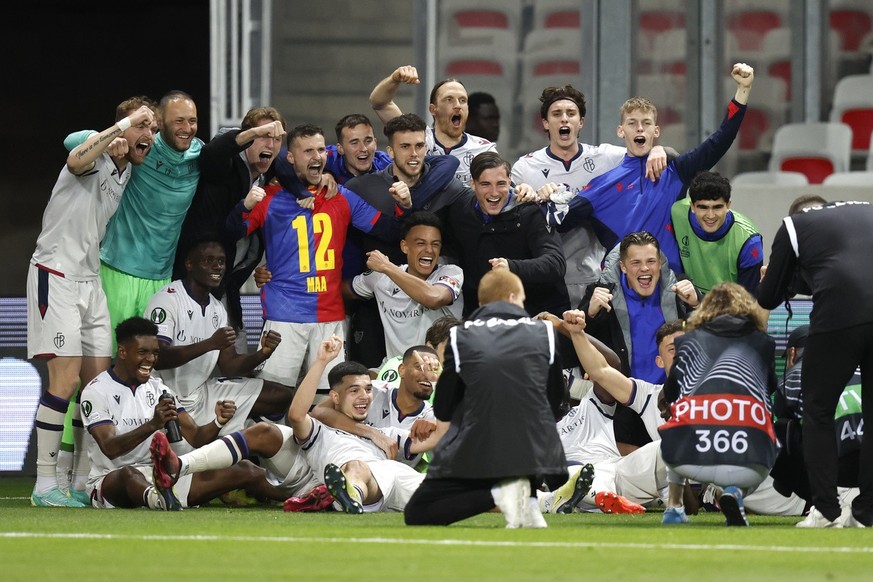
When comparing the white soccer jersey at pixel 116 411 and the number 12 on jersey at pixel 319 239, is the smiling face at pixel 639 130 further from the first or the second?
the white soccer jersey at pixel 116 411

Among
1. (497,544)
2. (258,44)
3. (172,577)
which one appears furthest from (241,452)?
(258,44)

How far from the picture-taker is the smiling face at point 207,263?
10.1 m

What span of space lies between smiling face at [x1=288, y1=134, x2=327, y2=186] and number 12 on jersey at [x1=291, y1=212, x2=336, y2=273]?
25 cm

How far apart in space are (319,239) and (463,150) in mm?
1177

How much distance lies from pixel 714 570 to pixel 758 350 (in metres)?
2.58

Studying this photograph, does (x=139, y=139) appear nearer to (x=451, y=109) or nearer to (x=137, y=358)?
(x=137, y=358)

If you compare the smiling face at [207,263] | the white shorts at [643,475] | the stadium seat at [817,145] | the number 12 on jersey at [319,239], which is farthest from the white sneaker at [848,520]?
the stadium seat at [817,145]

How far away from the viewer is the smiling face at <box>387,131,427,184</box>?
995 cm

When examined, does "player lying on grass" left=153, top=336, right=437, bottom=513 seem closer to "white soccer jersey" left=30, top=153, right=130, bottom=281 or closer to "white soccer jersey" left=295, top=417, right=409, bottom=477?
"white soccer jersey" left=295, top=417, right=409, bottom=477

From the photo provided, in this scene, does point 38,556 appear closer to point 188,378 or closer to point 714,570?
point 714,570

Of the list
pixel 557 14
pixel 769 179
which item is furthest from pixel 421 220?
pixel 769 179

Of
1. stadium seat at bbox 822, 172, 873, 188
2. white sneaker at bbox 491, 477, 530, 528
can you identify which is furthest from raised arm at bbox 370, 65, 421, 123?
stadium seat at bbox 822, 172, 873, 188

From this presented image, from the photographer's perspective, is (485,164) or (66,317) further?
(485,164)

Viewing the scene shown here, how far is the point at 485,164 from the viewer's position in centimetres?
980
